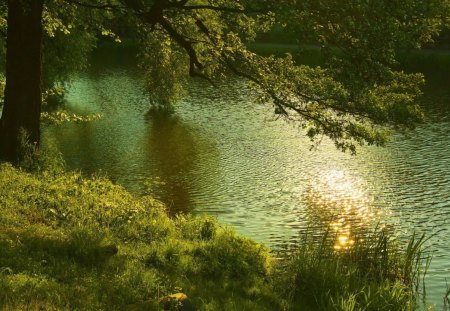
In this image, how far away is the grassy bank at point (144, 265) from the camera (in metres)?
8.91

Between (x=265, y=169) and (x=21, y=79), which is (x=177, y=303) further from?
(x=265, y=169)

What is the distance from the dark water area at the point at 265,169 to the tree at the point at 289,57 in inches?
128

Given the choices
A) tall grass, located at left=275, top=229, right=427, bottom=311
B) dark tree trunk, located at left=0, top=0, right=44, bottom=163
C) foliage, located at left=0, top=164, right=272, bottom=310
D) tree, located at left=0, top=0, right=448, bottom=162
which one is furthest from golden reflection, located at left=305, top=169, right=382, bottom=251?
dark tree trunk, located at left=0, top=0, right=44, bottom=163

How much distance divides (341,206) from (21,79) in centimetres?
1227

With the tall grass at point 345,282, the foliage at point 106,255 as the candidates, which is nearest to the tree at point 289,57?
the foliage at point 106,255

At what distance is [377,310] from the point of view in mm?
10766

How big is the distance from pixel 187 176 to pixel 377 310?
1582 centimetres

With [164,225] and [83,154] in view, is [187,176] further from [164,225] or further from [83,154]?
[164,225]

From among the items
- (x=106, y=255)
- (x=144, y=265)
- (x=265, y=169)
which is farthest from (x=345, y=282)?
(x=265, y=169)

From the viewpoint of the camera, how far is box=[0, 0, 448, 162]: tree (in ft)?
42.4

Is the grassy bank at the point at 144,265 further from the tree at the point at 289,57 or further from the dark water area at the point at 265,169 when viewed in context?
the dark water area at the point at 265,169

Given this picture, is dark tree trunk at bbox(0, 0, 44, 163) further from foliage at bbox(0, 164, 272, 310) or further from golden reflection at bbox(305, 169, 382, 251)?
golden reflection at bbox(305, 169, 382, 251)

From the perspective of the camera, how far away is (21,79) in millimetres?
16938

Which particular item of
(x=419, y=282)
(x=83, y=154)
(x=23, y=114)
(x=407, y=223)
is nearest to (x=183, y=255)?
(x=419, y=282)
